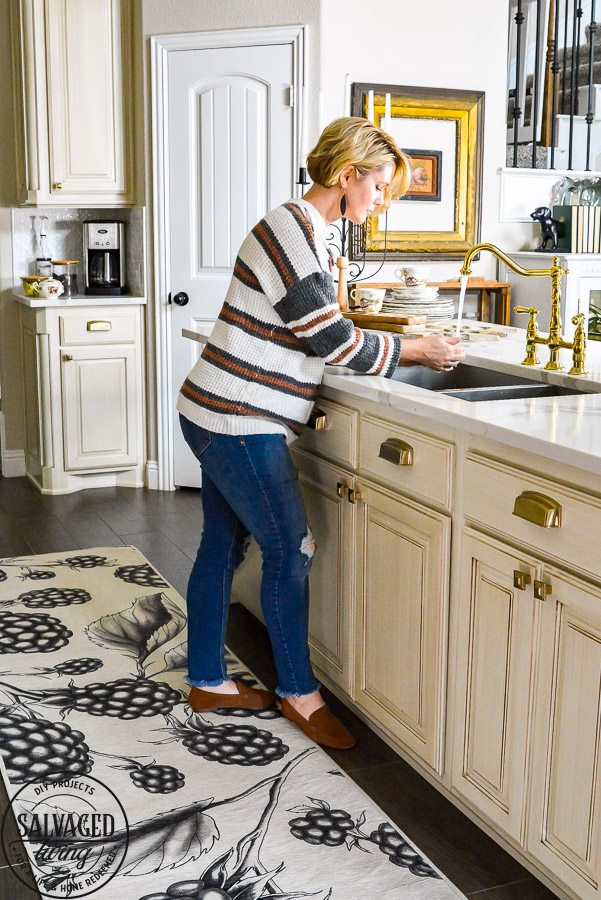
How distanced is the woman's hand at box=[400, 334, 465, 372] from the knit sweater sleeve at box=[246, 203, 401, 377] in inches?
6.2

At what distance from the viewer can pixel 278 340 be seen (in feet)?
7.57

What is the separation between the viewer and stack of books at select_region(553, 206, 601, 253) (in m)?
5.35

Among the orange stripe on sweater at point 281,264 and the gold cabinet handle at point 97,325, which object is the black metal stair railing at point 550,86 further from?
the orange stripe on sweater at point 281,264

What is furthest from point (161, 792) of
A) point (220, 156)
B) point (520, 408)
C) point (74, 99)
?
point (74, 99)

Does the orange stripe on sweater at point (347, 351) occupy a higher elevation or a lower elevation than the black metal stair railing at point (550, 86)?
lower

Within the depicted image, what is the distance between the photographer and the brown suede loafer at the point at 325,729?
2477mm

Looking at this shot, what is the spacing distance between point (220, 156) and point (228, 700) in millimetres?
2973

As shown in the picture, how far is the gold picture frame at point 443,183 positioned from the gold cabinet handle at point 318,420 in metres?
2.59

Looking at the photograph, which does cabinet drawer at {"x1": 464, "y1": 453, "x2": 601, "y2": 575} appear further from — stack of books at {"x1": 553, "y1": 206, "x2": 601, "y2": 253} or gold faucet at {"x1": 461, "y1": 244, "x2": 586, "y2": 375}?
stack of books at {"x1": 553, "y1": 206, "x2": 601, "y2": 253}

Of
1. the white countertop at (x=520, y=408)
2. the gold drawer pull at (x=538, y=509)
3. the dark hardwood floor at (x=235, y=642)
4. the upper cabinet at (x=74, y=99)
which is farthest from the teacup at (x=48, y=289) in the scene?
the gold drawer pull at (x=538, y=509)

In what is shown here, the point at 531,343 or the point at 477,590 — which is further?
the point at 531,343

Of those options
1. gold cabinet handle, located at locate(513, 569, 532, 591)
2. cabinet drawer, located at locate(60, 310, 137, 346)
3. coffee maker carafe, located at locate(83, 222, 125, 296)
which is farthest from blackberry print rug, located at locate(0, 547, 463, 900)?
coffee maker carafe, located at locate(83, 222, 125, 296)

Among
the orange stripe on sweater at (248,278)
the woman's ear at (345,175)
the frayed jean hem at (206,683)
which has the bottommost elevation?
the frayed jean hem at (206,683)

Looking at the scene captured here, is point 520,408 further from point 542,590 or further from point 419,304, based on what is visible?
point 419,304
